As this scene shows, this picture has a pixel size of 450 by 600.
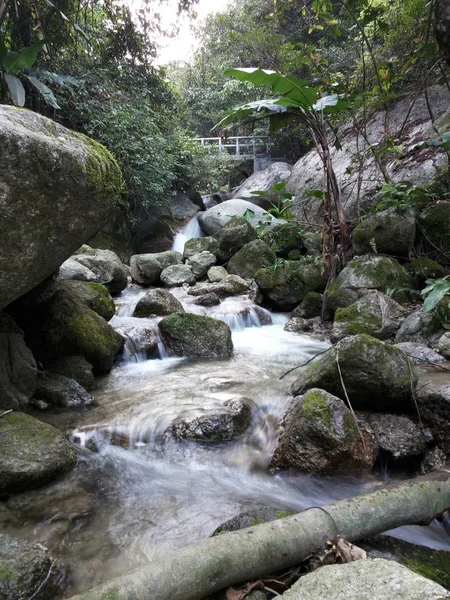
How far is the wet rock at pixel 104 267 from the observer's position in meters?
8.29

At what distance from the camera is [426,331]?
5.66m

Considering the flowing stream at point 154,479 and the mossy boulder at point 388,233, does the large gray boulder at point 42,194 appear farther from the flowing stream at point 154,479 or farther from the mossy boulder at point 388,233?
the mossy boulder at point 388,233

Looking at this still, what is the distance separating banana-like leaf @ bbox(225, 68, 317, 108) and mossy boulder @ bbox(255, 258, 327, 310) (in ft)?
10.5

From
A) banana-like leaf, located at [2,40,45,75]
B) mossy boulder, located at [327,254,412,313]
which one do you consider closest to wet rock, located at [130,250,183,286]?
mossy boulder, located at [327,254,412,313]

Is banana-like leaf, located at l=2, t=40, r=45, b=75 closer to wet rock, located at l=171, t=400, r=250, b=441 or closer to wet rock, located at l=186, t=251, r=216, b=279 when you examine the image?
wet rock, located at l=171, t=400, r=250, b=441

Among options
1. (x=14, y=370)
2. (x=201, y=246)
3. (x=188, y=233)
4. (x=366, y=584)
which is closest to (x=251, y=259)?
(x=201, y=246)

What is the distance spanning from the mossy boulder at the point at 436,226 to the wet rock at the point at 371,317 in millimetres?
1560

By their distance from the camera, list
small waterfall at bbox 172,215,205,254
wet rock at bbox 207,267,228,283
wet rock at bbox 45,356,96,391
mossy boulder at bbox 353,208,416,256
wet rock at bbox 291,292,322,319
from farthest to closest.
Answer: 1. small waterfall at bbox 172,215,205,254
2. wet rock at bbox 207,267,228,283
3. wet rock at bbox 291,292,322,319
4. mossy boulder at bbox 353,208,416,256
5. wet rock at bbox 45,356,96,391

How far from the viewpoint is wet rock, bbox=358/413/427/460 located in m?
3.27

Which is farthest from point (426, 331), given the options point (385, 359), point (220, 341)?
point (220, 341)

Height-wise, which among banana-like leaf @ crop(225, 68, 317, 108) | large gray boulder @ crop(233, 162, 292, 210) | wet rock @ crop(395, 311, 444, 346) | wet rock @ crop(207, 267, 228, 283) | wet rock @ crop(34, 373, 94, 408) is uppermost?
large gray boulder @ crop(233, 162, 292, 210)

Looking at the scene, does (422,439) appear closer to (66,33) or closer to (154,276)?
(154,276)

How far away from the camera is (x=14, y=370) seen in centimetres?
422

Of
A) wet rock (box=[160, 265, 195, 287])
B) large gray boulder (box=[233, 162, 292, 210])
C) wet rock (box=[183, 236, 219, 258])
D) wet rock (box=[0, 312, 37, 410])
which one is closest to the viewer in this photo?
wet rock (box=[0, 312, 37, 410])
